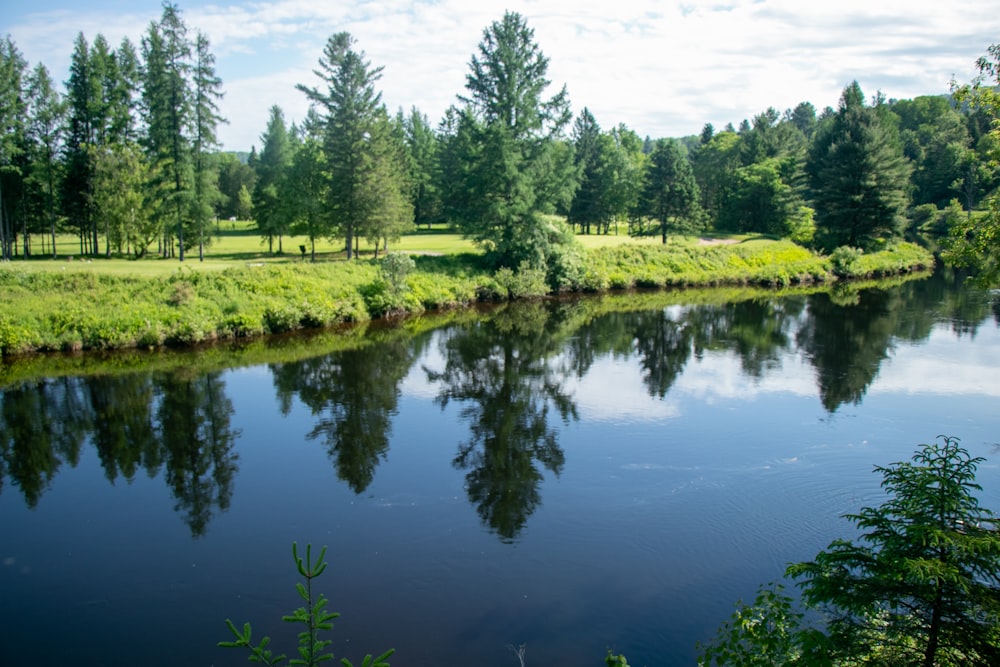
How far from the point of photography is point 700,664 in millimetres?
7258

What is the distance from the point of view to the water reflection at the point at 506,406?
14.5m

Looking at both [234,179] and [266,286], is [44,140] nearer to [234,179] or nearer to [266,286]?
[266,286]

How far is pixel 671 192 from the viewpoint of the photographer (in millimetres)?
53906

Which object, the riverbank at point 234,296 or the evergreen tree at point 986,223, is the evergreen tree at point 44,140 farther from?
the evergreen tree at point 986,223

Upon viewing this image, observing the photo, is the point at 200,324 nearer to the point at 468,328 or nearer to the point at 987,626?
the point at 468,328

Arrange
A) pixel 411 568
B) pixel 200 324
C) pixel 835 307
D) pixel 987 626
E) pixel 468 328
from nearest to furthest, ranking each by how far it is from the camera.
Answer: pixel 987 626 → pixel 411 568 → pixel 200 324 → pixel 468 328 → pixel 835 307

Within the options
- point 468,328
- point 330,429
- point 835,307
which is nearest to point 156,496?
point 330,429

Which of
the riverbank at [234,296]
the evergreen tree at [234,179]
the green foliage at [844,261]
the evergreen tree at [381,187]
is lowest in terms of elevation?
the riverbank at [234,296]

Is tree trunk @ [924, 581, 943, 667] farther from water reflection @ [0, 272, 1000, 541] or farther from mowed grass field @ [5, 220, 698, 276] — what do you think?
mowed grass field @ [5, 220, 698, 276]

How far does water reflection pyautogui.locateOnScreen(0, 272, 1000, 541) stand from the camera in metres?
15.8

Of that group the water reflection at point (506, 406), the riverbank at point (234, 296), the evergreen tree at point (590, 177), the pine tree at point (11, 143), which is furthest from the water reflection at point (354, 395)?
the evergreen tree at point (590, 177)

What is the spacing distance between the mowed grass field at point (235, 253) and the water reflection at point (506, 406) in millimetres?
13818

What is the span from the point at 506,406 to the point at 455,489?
237 inches

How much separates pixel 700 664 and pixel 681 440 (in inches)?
415
